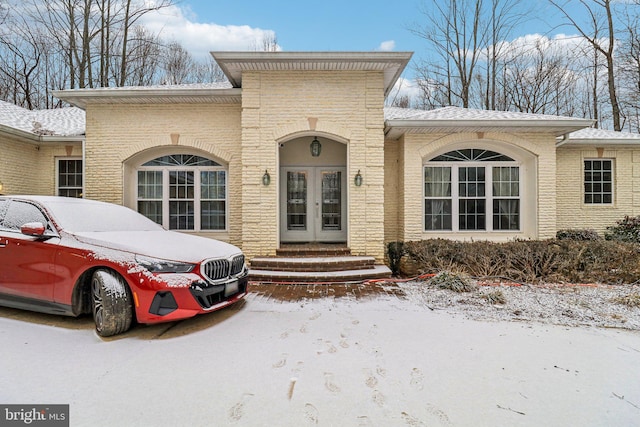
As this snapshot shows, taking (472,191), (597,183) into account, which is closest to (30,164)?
(472,191)

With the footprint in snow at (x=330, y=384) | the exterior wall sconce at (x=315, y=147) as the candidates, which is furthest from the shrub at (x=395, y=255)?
the footprint in snow at (x=330, y=384)

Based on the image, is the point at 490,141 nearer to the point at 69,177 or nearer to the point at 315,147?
the point at 315,147

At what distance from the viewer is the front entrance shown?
28.6 ft

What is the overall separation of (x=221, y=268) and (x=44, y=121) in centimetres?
968

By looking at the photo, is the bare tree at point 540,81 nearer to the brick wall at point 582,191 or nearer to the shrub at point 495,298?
the brick wall at point 582,191

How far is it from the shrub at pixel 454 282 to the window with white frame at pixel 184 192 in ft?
17.9

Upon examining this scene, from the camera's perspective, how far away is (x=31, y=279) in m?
3.64

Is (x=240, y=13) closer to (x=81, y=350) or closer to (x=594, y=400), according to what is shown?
(x=81, y=350)

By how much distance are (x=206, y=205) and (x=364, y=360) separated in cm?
653

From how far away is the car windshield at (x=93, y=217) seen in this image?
3824mm

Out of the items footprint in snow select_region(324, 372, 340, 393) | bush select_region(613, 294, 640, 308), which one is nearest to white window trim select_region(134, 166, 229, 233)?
footprint in snow select_region(324, 372, 340, 393)

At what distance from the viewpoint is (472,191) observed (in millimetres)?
8414

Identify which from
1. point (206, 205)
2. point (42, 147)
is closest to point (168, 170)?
point (206, 205)

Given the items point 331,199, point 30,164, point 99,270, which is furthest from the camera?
point 331,199
